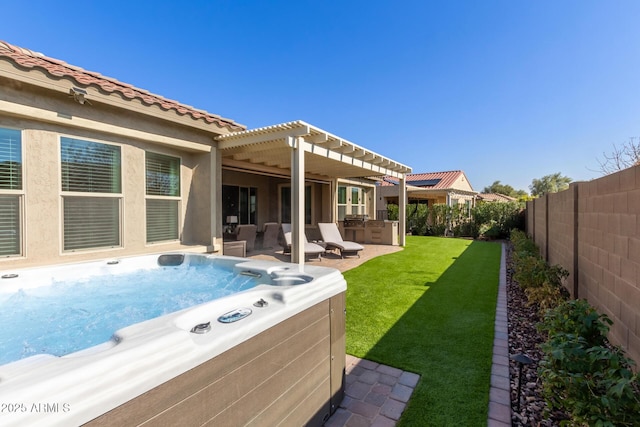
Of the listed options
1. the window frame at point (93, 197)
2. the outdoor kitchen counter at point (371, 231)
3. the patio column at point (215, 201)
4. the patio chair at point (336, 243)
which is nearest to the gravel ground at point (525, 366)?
the patio chair at point (336, 243)

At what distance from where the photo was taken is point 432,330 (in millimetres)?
4605

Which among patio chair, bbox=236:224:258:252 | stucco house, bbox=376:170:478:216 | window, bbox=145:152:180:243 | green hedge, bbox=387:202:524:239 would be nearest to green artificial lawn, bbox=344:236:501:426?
patio chair, bbox=236:224:258:252

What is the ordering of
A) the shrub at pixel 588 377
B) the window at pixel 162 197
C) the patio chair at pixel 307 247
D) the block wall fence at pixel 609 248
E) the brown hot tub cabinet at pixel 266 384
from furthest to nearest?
the patio chair at pixel 307 247
the window at pixel 162 197
the block wall fence at pixel 609 248
the shrub at pixel 588 377
the brown hot tub cabinet at pixel 266 384

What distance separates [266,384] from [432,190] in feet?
70.3

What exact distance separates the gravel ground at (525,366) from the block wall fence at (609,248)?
845 millimetres

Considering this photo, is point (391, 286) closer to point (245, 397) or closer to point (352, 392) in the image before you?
point (352, 392)

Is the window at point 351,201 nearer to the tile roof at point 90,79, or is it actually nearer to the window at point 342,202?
the window at point 342,202

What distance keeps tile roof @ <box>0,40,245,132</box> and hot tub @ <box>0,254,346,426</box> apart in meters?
5.21

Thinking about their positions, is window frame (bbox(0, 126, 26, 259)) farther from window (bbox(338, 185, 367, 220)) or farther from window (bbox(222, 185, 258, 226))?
window (bbox(338, 185, 367, 220))

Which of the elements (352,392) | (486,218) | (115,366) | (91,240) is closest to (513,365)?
(352,392)

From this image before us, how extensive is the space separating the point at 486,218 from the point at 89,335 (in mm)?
19291

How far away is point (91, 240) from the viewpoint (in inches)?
235

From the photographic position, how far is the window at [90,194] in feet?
18.3

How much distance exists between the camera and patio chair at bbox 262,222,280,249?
11773 millimetres
